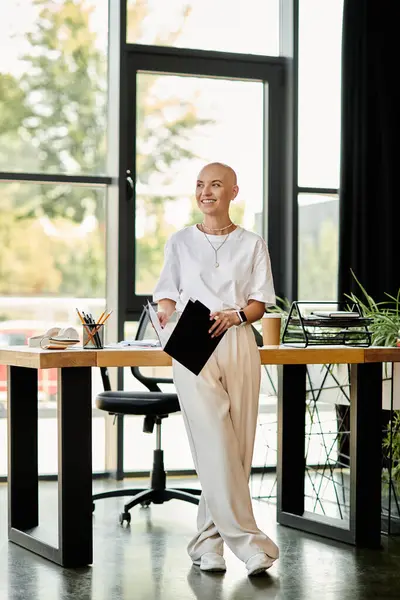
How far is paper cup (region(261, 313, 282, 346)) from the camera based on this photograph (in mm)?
4168

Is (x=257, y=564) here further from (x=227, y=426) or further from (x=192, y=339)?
(x=192, y=339)

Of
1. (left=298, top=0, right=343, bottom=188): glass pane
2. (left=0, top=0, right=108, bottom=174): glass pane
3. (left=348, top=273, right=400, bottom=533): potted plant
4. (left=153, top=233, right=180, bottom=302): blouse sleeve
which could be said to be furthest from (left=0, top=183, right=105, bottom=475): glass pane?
(left=153, top=233, right=180, bottom=302): blouse sleeve

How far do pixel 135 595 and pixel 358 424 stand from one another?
1312 millimetres

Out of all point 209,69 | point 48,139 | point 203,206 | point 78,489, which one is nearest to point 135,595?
point 78,489

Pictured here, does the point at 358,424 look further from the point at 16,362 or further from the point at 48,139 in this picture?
the point at 48,139

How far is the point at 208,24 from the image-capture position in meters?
5.93

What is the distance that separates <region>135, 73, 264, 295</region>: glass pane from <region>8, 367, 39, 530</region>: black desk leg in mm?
1745

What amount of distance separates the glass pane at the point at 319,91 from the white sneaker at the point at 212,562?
3.03 meters

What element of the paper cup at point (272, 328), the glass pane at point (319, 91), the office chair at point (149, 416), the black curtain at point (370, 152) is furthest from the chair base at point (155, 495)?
the glass pane at point (319, 91)

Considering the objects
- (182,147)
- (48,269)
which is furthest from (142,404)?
(182,147)

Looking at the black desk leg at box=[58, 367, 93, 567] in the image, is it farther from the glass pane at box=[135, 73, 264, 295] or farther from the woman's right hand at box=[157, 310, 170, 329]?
the glass pane at box=[135, 73, 264, 295]

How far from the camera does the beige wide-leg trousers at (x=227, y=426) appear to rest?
3.56 m

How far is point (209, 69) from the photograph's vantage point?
5.91 m

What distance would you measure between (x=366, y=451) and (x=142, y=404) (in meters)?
1.10
